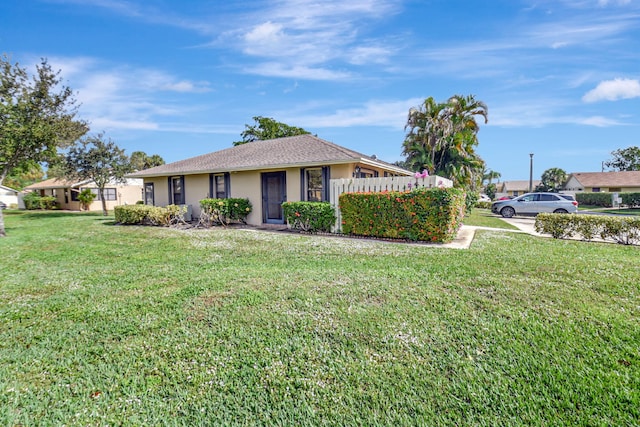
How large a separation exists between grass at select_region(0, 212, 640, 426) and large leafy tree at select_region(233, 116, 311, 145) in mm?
→ 30129

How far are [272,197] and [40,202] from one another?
32.7m

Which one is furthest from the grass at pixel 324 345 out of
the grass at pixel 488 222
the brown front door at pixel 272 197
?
the grass at pixel 488 222

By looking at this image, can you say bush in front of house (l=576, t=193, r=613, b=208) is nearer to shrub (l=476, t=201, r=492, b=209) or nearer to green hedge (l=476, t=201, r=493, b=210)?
green hedge (l=476, t=201, r=493, b=210)

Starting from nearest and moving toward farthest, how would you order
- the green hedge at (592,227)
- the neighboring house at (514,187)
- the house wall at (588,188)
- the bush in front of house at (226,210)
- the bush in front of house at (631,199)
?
the green hedge at (592,227) < the bush in front of house at (226,210) < the bush in front of house at (631,199) < the house wall at (588,188) < the neighboring house at (514,187)

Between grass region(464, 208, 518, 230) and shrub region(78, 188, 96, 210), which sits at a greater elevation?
shrub region(78, 188, 96, 210)

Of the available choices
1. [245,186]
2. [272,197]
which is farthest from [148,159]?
[272,197]

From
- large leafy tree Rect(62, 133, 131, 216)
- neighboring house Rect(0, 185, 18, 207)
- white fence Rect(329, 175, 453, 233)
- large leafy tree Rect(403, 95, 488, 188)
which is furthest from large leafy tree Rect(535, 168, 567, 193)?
neighboring house Rect(0, 185, 18, 207)

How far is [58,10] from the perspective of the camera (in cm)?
859

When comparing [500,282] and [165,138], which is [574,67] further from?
[165,138]

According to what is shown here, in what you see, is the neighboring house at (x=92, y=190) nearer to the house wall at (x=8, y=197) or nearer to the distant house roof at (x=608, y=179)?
the house wall at (x=8, y=197)

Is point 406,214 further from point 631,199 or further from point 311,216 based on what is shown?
point 631,199

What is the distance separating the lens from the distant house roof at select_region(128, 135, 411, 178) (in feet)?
36.4

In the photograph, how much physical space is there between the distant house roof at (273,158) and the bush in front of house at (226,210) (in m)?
1.48

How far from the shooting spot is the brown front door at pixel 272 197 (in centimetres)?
1264
